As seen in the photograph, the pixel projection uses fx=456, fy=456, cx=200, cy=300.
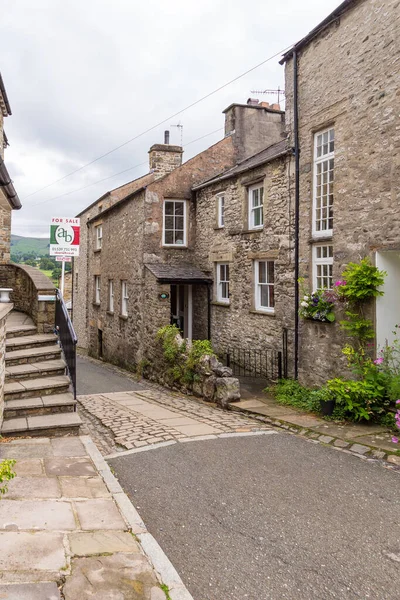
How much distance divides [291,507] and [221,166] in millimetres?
15298

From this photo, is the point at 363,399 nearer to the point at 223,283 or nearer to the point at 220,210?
the point at 223,283

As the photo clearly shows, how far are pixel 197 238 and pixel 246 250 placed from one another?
3846 millimetres

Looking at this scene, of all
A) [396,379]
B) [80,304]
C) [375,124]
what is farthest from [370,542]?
[80,304]

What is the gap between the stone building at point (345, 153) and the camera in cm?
872

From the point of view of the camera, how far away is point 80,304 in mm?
29797

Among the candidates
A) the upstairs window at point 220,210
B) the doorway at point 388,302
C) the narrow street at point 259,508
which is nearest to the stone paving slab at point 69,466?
the narrow street at point 259,508

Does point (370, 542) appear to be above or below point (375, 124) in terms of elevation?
below

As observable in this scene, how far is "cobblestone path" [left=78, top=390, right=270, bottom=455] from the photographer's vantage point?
25.1 ft

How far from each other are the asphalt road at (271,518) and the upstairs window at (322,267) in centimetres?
477

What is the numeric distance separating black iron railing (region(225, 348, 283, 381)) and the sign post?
225 inches

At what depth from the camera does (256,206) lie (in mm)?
13867

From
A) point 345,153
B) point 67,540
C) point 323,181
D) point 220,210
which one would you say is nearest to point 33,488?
point 67,540

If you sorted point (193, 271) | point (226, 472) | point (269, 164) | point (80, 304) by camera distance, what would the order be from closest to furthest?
point (226, 472) < point (269, 164) < point (193, 271) < point (80, 304)

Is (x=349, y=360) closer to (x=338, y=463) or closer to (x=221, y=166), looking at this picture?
(x=338, y=463)
